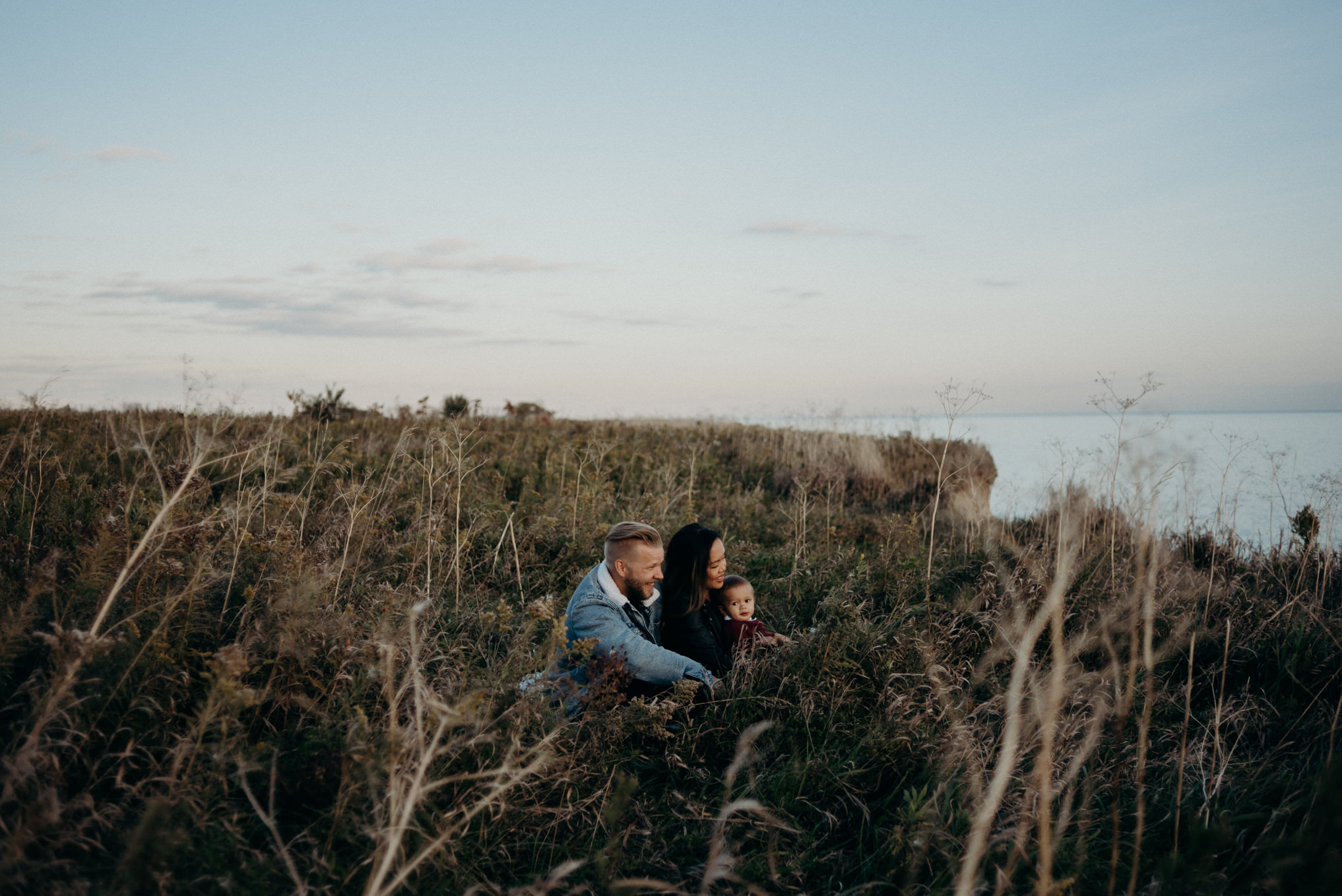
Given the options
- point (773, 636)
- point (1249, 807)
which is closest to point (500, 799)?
point (773, 636)

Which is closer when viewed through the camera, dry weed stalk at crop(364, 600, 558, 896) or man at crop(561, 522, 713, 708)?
dry weed stalk at crop(364, 600, 558, 896)

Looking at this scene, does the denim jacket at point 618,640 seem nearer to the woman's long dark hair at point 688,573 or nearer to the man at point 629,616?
the man at point 629,616

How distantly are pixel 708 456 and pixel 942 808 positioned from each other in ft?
26.1

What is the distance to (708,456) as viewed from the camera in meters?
10.5

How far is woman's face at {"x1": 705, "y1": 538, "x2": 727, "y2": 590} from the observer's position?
401cm

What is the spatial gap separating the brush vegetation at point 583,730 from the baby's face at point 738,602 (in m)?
0.51

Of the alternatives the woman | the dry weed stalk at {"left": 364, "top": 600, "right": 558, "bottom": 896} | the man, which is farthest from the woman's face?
the dry weed stalk at {"left": 364, "top": 600, "right": 558, "bottom": 896}

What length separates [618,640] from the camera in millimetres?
3320

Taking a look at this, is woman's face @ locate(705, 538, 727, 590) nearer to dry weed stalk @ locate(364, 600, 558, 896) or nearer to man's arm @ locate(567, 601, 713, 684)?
man's arm @ locate(567, 601, 713, 684)

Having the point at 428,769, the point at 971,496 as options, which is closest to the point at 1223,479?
the point at 971,496

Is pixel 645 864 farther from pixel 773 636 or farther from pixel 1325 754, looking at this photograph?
pixel 1325 754

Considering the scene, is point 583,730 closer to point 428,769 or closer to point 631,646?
point 631,646

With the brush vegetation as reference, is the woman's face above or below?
above

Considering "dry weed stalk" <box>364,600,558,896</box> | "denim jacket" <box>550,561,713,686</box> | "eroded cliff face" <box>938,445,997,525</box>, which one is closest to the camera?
"dry weed stalk" <box>364,600,558,896</box>
